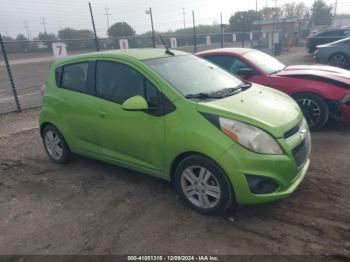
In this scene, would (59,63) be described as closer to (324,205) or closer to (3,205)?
(3,205)

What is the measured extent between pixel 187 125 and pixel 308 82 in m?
3.43

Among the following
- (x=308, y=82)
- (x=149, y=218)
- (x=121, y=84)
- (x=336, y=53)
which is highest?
(x=121, y=84)

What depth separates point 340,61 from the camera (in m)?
14.3

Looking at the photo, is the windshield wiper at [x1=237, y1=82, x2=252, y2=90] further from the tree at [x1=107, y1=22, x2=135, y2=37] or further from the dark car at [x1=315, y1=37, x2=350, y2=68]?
the tree at [x1=107, y1=22, x2=135, y2=37]

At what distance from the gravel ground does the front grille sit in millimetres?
499

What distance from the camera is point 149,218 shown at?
3.70m

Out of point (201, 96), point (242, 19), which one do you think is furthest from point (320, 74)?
point (242, 19)

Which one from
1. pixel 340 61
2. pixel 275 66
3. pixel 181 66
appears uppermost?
pixel 181 66

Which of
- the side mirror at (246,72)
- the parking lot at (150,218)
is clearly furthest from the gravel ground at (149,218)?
the side mirror at (246,72)

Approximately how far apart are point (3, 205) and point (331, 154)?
4.67 m

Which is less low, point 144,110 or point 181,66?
point 181,66

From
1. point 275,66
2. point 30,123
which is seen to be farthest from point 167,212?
point 30,123

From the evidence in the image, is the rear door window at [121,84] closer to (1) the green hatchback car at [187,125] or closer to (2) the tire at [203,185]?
(1) the green hatchback car at [187,125]

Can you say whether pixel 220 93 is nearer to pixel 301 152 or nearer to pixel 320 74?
pixel 301 152
